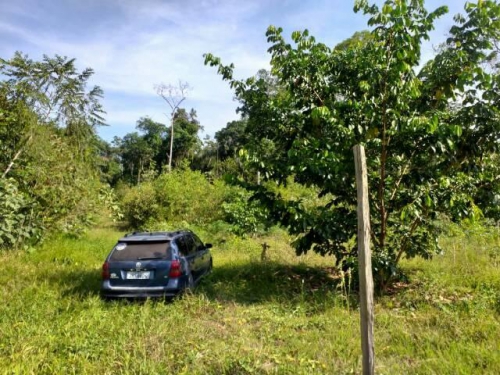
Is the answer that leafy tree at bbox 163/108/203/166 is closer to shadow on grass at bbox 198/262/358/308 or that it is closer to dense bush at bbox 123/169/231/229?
dense bush at bbox 123/169/231/229

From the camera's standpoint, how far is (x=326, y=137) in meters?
6.34

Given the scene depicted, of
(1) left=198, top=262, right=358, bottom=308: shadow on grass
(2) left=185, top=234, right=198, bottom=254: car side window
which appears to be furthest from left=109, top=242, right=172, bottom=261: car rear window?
(1) left=198, top=262, right=358, bottom=308: shadow on grass

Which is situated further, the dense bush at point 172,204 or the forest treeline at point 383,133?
the dense bush at point 172,204

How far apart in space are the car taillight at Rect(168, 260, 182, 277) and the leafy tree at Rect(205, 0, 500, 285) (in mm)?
1973

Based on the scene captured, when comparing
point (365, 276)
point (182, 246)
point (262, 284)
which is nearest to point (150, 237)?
point (182, 246)

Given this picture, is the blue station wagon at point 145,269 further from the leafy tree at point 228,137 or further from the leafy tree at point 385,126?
the leafy tree at point 228,137

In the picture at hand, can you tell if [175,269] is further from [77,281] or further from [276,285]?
[77,281]

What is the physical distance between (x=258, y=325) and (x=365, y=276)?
104 inches

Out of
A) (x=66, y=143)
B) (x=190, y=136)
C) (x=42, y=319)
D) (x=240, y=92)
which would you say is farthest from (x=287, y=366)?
(x=190, y=136)

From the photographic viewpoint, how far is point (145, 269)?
6535 millimetres

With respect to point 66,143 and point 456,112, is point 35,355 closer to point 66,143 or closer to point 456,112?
point 456,112

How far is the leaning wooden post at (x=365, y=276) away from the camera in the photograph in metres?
3.39

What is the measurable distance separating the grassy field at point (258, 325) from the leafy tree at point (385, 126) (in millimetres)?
996

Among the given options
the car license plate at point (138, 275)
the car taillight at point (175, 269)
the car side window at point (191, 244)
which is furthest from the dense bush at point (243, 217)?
the car license plate at point (138, 275)
